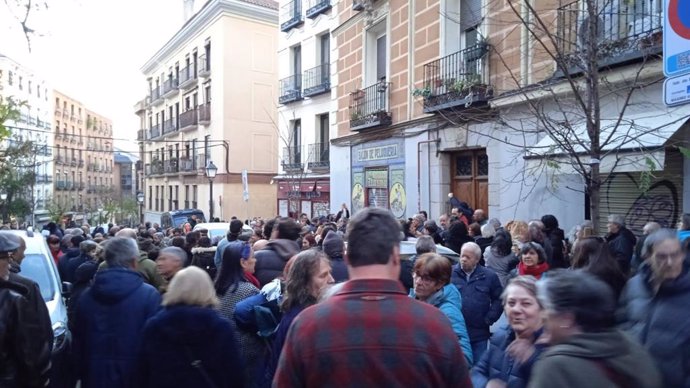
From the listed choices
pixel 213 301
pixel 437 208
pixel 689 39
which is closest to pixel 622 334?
pixel 213 301

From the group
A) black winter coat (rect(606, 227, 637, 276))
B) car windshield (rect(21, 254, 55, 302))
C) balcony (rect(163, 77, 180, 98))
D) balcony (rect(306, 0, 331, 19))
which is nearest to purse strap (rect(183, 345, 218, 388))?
car windshield (rect(21, 254, 55, 302))

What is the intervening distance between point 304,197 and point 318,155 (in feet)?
6.68

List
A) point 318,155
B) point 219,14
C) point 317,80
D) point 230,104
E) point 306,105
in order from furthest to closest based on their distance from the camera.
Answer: point 230,104
point 219,14
point 306,105
point 318,155
point 317,80

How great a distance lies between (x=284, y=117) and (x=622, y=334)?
78.0 ft

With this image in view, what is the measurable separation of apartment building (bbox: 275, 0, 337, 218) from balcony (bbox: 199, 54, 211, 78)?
11.0 meters

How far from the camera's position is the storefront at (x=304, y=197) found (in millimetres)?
22531

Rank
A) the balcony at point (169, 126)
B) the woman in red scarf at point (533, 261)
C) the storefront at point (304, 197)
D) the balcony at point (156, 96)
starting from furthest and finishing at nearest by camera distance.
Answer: the balcony at point (156, 96) < the balcony at point (169, 126) < the storefront at point (304, 197) < the woman in red scarf at point (533, 261)

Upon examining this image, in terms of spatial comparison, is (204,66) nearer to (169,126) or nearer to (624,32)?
(169,126)

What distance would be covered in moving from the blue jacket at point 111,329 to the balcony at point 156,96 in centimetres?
4356

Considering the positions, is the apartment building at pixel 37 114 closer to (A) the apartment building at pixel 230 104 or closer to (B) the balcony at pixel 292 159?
(A) the apartment building at pixel 230 104

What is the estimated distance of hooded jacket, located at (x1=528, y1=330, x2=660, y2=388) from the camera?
2.14m

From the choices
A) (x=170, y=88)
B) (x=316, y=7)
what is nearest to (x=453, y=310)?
(x=316, y=7)

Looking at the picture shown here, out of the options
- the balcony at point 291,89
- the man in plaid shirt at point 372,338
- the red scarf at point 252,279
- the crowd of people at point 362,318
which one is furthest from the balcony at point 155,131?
the man in plaid shirt at point 372,338

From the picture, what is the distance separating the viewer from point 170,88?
4269 cm
